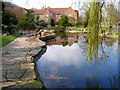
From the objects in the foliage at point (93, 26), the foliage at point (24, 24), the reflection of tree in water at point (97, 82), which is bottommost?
the reflection of tree in water at point (97, 82)

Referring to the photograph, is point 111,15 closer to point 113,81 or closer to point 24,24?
point 113,81

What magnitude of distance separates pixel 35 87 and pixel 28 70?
868 millimetres

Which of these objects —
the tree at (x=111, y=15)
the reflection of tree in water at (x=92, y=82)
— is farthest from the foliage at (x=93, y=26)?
the reflection of tree in water at (x=92, y=82)

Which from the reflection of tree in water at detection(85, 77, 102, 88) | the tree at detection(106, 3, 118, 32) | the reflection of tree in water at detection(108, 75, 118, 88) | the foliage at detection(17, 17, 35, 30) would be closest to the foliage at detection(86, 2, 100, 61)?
the tree at detection(106, 3, 118, 32)

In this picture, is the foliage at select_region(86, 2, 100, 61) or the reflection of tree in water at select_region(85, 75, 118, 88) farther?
the reflection of tree in water at select_region(85, 75, 118, 88)

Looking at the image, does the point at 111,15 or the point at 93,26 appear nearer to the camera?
the point at 93,26

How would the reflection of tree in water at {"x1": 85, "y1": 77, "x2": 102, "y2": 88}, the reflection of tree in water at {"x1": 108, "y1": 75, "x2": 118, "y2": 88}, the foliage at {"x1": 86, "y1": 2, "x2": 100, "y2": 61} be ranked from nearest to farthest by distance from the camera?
the foliage at {"x1": 86, "y1": 2, "x2": 100, "y2": 61} → the reflection of tree in water at {"x1": 85, "y1": 77, "x2": 102, "y2": 88} → the reflection of tree in water at {"x1": 108, "y1": 75, "x2": 118, "y2": 88}

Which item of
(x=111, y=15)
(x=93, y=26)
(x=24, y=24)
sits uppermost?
(x=24, y=24)

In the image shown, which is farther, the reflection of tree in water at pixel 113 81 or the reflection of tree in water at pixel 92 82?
the reflection of tree in water at pixel 113 81

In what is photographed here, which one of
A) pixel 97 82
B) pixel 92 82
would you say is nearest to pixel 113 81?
pixel 97 82

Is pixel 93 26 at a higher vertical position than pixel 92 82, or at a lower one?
→ higher

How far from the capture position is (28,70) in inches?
127

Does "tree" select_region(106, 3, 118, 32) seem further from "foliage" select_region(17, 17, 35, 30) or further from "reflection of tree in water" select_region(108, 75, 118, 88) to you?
"foliage" select_region(17, 17, 35, 30)

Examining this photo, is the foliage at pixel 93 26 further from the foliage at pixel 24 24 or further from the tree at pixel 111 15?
the foliage at pixel 24 24
